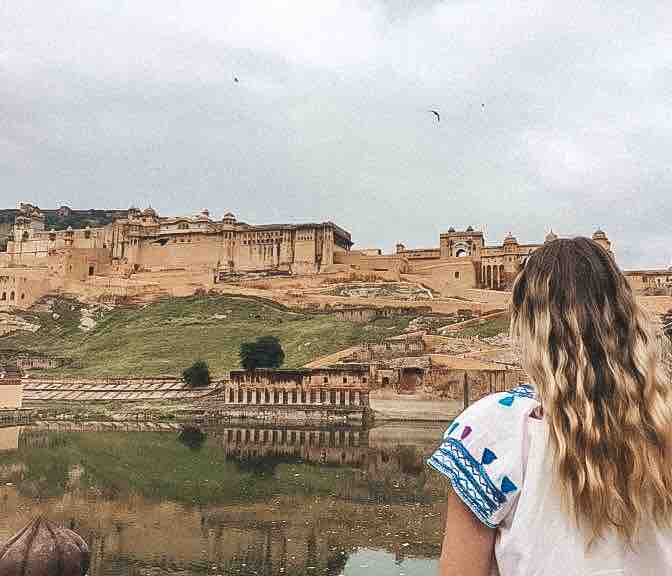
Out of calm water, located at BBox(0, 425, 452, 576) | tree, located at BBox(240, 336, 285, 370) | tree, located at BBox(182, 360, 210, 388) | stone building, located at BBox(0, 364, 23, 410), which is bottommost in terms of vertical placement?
calm water, located at BBox(0, 425, 452, 576)

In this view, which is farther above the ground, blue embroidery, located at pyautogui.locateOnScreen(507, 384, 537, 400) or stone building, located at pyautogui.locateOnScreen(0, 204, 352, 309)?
stone building, located at pyautogui.locateOnScreen(0, 204, 352, 309)

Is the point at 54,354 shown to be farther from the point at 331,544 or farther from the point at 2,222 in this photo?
the point at 2,222

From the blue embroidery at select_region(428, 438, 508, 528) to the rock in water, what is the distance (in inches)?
88.8

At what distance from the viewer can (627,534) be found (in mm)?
1703

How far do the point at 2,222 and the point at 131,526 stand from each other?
4992 inches

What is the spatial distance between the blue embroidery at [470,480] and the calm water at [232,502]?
8403mm

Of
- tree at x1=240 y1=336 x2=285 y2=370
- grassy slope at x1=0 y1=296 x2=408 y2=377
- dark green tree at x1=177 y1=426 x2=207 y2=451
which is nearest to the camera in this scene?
dark green tree at x1=177 y1=426 x2=207 y2=451

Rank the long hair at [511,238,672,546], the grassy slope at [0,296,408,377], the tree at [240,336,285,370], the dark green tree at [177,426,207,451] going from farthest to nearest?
the grassy slope at [0,296,408,377]
the tree at [240,336,285,370]
the dark green tree at [177,426,207,451]
the long hair at [511,238,672,546]

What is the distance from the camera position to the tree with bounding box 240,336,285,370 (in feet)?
122

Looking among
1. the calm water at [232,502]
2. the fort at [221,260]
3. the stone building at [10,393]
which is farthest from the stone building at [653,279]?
the stone building at [10,393]

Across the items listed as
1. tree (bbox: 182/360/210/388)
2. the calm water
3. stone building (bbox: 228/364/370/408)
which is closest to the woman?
the calm water

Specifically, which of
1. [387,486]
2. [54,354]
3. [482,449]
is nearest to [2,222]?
[54,354]

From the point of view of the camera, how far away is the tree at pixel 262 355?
37312 millimetres

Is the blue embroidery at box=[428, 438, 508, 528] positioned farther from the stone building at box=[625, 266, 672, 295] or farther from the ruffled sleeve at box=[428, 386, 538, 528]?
the stone building at box=[625, 266, 672, 295]
